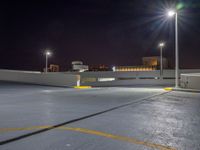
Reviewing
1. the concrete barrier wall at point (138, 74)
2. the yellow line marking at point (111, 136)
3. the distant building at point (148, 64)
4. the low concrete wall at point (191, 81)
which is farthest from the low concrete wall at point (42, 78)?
A: the distant building at point (148, 64)

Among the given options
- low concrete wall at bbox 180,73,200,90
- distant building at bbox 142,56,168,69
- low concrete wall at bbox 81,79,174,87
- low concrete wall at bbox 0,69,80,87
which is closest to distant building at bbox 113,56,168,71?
distant building at bbox 142,56,168,69

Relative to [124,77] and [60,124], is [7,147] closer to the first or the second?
[60,124]

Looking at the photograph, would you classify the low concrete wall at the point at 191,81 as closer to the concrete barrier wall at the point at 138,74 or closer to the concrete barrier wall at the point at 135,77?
the concrete barrier wall at the point at 135,77

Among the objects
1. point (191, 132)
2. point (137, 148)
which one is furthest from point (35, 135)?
point (191, 132)

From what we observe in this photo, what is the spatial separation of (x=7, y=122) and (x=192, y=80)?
15128mm

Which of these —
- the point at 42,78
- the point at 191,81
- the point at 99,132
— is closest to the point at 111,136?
the point at 99,132

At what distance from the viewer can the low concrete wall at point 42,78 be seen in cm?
2015

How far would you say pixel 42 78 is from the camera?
20844mm

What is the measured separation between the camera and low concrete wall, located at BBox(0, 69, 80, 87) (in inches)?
793

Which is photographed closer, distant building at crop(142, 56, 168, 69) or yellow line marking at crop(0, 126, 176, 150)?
yellow line marking at crop(0, 126, 176, 150)

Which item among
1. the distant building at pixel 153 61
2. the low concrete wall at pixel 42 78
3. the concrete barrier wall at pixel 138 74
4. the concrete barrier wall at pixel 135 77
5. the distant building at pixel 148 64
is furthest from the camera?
the distant building at pixel 153 61

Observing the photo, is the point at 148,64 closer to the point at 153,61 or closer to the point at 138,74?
the point at 153,61

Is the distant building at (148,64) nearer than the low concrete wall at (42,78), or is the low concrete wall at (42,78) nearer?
the low concrete wall at (42,78)

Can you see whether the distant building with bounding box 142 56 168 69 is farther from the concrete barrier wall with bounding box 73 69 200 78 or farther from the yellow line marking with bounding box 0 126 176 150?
the yellow line marking with bounding box 0 126 176 150
